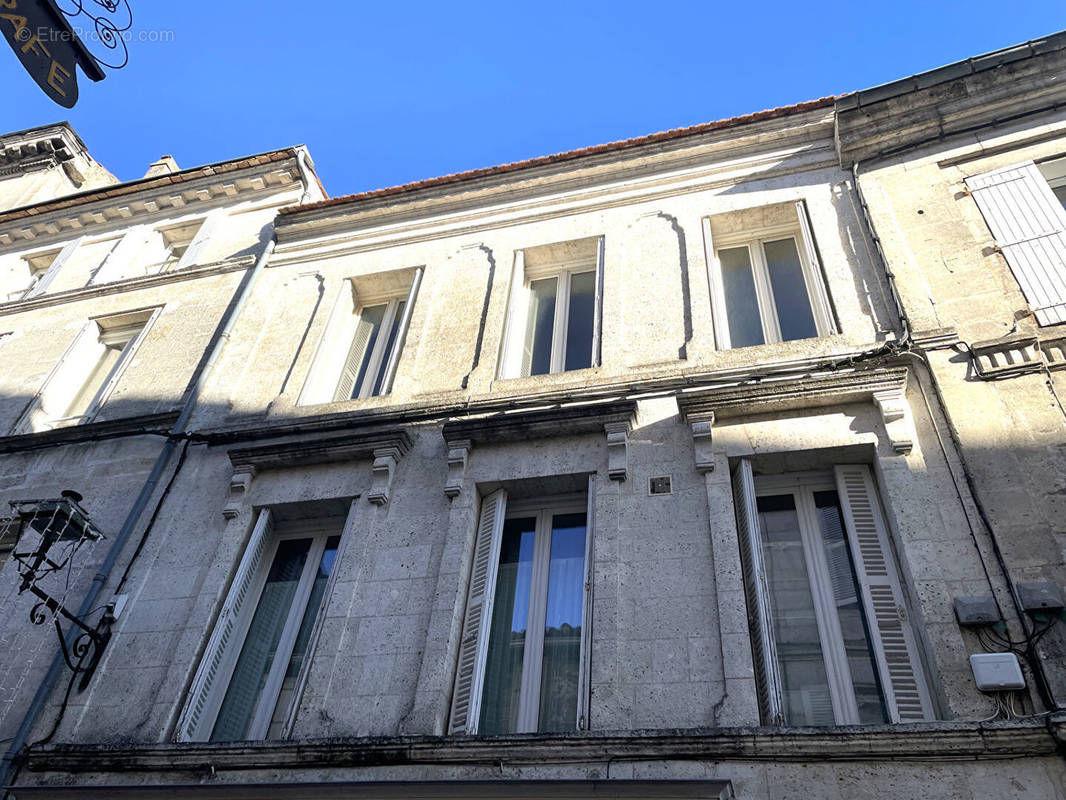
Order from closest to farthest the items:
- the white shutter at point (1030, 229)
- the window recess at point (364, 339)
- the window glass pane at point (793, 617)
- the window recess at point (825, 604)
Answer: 1. the window recess at point (825, 604)
2. the window glass pane at point (793, 617)
3. the white shutter at point (1030, 229)
4. the window recess at point (364, 339)

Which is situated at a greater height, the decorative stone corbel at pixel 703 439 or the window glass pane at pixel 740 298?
the window glass pane at pixel 740 298

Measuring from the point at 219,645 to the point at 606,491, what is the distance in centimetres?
348

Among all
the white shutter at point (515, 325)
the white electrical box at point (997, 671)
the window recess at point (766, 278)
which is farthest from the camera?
the white shutter at point (515, 325)

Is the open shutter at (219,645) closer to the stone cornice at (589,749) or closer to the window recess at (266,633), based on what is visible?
the window recess at (266,633)

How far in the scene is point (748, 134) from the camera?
934 centimetres

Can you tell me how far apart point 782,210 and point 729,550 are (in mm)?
4614

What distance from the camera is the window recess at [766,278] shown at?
7.73 metres

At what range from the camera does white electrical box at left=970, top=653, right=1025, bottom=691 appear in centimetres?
450

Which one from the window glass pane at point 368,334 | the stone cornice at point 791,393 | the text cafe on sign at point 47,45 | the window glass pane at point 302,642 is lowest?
the window glass pane at point 302,642

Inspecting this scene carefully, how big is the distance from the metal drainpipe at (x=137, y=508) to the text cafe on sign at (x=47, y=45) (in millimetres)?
3413

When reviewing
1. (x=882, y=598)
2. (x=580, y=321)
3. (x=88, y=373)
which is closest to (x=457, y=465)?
(x=580, y=321)

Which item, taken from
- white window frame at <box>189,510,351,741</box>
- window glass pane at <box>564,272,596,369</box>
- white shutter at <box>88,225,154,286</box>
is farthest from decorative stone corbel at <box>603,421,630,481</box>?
white shutter at <box>88,225,154,286</box>

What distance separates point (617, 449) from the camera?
658 centimetres

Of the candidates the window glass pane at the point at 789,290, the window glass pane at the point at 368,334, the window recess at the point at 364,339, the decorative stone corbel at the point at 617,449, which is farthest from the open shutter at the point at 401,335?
the window glass pane at the point at 789,290
